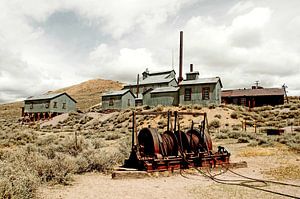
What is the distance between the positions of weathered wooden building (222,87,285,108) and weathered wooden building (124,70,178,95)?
32.7 ft

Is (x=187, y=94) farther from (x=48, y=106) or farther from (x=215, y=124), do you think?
(x=48, y=106)

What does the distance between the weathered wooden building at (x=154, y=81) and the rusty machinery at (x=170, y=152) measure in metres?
39.3

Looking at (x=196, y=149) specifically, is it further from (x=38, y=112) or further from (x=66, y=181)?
(x=38, y=112)

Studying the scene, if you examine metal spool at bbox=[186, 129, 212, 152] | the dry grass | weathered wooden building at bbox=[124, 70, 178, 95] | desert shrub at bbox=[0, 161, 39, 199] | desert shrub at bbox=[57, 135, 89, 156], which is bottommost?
the dry grass

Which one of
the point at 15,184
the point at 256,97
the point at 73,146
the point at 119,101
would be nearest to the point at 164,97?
the point at 119,101

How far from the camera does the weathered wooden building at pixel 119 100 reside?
1861 inches

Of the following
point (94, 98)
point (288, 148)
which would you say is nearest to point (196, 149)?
point (288, 148)

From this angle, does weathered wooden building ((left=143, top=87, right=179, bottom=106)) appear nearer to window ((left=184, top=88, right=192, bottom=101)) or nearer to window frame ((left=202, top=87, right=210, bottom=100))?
window ((left=184, top=88, right=192, bottom=101))

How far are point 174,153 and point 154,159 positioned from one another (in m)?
1.25

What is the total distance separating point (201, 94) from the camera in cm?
3647

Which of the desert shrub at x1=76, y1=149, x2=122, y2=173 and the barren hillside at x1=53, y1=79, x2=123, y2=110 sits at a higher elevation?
the barren hillside at x1=53, y1=79, x2=123, y2=110

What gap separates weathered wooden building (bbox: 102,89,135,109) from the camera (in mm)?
47281

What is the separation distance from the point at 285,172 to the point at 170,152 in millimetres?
3725

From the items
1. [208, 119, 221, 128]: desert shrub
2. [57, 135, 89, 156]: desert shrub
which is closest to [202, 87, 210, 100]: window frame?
[208, 119, 221, 128]: desert shrub
